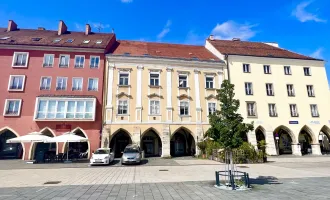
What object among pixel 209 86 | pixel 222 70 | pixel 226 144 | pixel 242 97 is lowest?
pixel 226 144

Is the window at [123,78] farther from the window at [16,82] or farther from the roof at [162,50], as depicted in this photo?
the window at [16,82]

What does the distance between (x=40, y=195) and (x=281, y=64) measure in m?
32.5

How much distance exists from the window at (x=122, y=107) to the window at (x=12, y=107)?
11.8 metres

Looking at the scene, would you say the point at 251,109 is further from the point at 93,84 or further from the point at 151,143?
the point at 93,84

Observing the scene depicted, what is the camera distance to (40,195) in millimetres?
7652

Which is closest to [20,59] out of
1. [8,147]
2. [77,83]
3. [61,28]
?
[77,83]

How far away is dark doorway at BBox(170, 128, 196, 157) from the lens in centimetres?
2766

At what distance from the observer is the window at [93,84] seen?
24188mm

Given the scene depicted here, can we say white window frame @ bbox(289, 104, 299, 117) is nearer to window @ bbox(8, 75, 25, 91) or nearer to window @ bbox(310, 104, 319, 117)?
window @ bbox(310, 104, 319, 117)

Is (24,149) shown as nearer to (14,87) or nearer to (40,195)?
(14,87)

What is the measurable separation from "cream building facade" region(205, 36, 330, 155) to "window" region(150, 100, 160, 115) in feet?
36.4

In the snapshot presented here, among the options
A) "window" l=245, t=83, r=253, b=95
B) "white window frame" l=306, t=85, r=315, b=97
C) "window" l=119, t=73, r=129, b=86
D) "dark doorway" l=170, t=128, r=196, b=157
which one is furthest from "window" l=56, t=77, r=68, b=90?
"white window frame" l=306, t=85, r=315, b=97

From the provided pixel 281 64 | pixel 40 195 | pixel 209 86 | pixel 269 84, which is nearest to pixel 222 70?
pixel 209 86

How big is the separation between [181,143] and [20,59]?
24.7 meters
